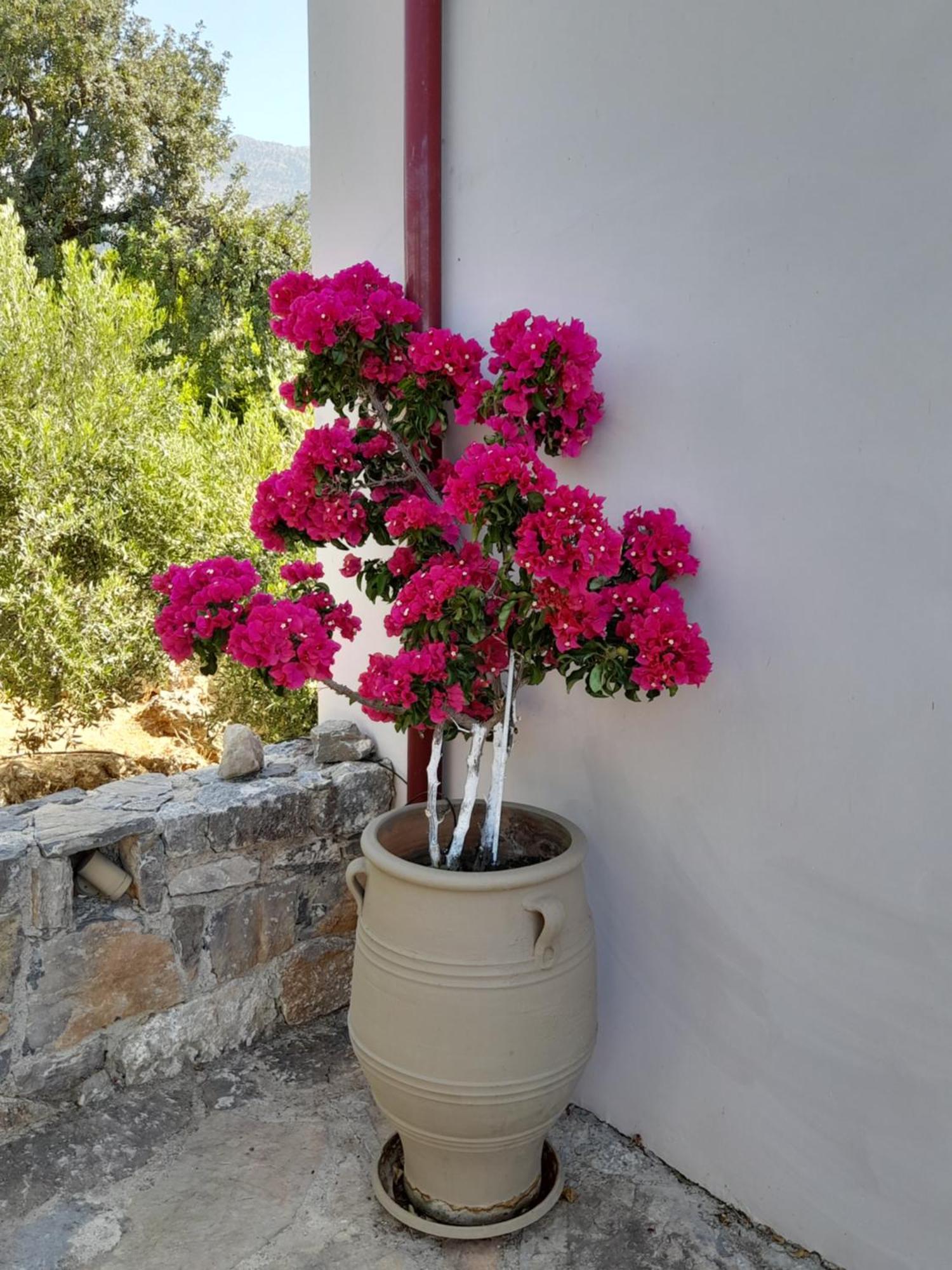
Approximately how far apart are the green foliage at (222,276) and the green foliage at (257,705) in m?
3.81

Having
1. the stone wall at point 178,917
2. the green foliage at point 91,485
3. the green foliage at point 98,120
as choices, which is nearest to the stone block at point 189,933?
the stone wall at point 178,917

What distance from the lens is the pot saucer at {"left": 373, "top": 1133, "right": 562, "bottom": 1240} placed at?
1.82 m

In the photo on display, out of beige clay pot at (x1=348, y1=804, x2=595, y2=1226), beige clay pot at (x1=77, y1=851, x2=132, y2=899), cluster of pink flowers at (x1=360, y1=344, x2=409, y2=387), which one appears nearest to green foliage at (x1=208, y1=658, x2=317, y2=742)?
Result: beige clay pot at (x1=77, y1=851, x2=132, y2=899)

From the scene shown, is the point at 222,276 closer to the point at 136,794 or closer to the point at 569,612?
the point at 136,794

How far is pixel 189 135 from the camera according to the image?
8.62 meters

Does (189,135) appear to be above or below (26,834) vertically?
above

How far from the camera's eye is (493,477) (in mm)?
1623

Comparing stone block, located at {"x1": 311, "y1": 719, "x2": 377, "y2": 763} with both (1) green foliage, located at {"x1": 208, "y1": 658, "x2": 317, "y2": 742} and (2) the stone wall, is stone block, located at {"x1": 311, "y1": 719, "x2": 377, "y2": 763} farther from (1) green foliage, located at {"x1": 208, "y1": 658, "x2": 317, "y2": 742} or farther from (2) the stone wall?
(1) green foliage, located at {"x1": 208, "y1": 658, "x2": 317, "y2": 742}

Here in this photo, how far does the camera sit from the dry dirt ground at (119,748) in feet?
10.6

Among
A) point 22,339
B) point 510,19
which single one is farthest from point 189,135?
point 510,19

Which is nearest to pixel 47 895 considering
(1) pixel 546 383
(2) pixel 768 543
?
(1) pixel 546 383

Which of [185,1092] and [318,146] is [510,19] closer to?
[318,146]

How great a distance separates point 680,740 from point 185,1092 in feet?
4.47

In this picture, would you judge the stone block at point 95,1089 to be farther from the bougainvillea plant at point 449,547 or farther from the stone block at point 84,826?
the bougainvillea plant at point 449,547
